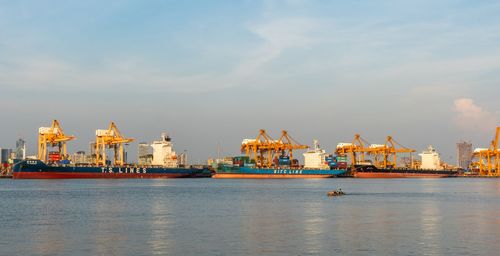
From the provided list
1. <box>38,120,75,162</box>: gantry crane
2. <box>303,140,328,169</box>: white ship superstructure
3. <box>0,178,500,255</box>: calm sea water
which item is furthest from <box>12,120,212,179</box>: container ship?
<box>0,178,500,255</box>: calm sea water

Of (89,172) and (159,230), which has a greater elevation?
(89,172)

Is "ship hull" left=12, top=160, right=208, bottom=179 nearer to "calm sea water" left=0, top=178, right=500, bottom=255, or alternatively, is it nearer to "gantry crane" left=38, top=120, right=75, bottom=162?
"gantry crane" left=38, top=120, right=75, bottom=162

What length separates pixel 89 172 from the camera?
16012 cm

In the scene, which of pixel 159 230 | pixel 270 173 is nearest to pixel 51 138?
pixel 270 173

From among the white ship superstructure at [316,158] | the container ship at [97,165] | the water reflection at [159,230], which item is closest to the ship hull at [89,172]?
the container ship at [97,165]

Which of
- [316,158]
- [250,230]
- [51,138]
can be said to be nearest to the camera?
[250,230]

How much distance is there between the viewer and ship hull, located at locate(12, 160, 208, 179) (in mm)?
150750

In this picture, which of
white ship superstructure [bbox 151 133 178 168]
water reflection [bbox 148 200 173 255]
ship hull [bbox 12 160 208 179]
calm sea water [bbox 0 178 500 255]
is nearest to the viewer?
calm sea water [bbox 0 178 500 255]

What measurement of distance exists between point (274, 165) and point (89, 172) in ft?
202

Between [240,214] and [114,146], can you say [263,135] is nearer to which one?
[114,146]

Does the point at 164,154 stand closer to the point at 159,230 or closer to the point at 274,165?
the point at 274,165

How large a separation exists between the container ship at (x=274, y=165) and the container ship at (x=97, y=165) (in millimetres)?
14793

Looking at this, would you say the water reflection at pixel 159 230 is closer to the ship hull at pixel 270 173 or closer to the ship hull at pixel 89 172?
the ship hull at pixel 89 172

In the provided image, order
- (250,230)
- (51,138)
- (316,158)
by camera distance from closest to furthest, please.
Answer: (250,230)
(51,138)
(316,158)
